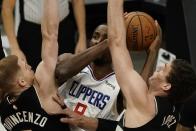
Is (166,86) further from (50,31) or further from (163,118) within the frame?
(50,31)

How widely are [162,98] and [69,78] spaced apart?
1.97ft

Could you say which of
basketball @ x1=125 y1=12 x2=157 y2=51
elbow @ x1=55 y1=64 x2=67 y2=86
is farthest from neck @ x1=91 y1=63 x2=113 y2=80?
elbow @ x1=55 y1=64 x2=67 y2=86

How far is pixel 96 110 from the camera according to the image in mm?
2854

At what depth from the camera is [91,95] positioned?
286cm

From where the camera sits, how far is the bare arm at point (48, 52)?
252 cm

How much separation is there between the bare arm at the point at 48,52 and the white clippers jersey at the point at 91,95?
35 cm

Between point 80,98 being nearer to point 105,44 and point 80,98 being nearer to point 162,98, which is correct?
point 105,44

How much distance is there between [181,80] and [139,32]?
1.67 ft

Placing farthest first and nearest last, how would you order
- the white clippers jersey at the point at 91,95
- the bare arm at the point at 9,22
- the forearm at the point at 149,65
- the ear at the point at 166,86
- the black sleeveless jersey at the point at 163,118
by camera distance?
the bare arm at the point at 9,22, the white clippers jersey at the point at 91,95, the forearm at the point at 149,65, the ear at the point at 166,86, the black sleeveless jersey at the point at 163,118

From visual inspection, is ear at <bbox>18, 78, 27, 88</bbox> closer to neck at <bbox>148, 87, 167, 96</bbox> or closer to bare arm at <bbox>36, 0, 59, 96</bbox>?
bare arm at <bbox>36, 0, 59, 96</bbox>

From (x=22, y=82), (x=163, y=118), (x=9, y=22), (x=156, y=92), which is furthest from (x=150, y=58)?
(x=9, y=22)

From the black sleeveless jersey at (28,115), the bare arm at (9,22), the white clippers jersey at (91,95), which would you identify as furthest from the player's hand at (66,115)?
the bare arm at (9,22)

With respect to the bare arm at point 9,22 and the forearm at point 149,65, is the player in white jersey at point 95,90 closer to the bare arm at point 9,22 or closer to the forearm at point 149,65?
the forearm at point 149,65

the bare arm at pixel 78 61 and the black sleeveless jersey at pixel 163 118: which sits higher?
the bare arm at pixel 78 61
